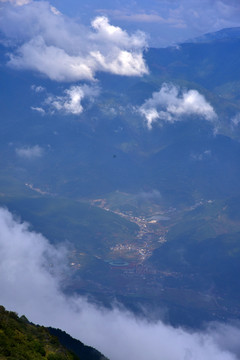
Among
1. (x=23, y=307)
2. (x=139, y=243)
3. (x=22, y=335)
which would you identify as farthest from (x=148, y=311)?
(x=22, y=335)

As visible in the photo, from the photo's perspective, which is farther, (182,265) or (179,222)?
(179,222)

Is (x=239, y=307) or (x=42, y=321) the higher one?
(x=239, y=307)

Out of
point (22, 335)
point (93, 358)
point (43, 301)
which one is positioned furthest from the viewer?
point (43, 301)

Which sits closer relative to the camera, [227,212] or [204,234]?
[204,234]

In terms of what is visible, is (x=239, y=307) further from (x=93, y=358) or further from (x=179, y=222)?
(x=93, y=358)

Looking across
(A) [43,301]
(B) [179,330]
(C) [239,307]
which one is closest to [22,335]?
(A) [43,301]

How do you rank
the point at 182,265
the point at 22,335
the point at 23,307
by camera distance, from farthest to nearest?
the point at 182,265 → the point at 23,307 → the point at 22,335

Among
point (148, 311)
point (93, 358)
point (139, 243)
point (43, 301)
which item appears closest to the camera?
point (93, 358)

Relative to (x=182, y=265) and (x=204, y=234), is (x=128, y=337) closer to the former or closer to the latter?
(x=182, y=265)

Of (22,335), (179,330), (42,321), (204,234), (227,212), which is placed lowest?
(22,335)
